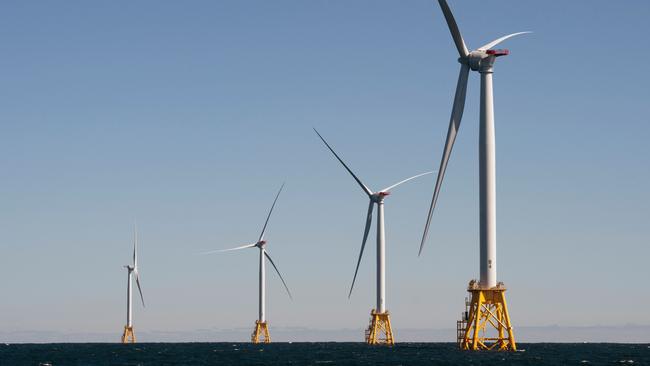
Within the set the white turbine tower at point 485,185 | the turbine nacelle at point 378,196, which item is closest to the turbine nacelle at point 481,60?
the white turbine tower at point 485,185

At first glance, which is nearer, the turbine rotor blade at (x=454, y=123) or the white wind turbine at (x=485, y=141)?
the turbine rotor blade at (x=454, y=123)

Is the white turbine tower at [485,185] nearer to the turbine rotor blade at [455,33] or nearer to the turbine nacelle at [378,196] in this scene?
the turbine rotor blade at [455,33]

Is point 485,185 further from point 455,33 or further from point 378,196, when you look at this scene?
point 378,196

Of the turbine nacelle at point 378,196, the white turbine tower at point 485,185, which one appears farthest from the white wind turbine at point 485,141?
the turbine nacelle at point 378,196

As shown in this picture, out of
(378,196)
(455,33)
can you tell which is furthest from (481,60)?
(378,196)

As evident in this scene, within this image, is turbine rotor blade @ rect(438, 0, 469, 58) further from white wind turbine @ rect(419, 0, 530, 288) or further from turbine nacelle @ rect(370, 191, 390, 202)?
turbine nacelle @ rect(370, 191, 390, 202)

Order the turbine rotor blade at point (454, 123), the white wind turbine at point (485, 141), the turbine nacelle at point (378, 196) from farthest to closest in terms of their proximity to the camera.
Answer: the turbine nacelle at point (378, 196), the white wind turbine at point (485, 141), the turbine rotor blade at point (454, 123)

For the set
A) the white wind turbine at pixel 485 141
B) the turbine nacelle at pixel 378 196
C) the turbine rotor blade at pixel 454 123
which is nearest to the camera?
the turbine rotor blade at pixel 454 123

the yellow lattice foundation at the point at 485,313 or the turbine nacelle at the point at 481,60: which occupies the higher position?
the turbine nacelle at the point at 481,60

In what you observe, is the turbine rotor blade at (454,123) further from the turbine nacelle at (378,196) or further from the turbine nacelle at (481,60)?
the turbine nacelle at (378,196)

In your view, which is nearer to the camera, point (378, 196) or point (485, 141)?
point (485, 141)

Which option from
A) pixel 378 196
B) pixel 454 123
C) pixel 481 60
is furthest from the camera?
pixel 378 196

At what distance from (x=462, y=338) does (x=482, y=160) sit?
24.3 meters

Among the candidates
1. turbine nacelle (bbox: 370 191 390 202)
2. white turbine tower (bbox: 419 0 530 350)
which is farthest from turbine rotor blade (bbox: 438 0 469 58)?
turbine nacelle (bbox: 370 191 390 202)
